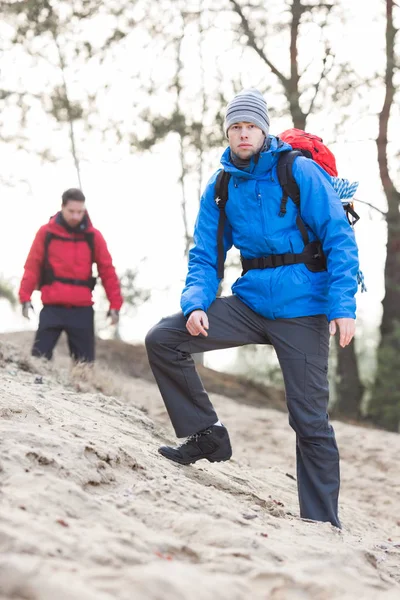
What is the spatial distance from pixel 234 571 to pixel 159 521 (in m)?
0.50

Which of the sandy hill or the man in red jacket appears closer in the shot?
the sandy hill

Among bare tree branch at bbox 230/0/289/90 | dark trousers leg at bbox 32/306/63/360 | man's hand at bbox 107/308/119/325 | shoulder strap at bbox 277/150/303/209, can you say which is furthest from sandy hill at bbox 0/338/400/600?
bare tree branch at bbox 230/0/289/90

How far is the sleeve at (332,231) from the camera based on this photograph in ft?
13.4

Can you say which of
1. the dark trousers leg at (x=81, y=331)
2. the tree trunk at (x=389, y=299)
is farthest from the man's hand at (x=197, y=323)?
the tree trunk at (x=389, y=299)

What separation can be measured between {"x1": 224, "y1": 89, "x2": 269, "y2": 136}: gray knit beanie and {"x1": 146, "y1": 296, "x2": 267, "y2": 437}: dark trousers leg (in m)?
1.01

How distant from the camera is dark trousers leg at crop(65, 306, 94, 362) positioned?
26.6ft

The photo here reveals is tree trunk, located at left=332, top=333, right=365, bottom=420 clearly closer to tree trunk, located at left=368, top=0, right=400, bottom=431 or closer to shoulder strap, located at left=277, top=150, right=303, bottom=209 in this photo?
tree trunk, located at left=368, top=0, right=400, bottom=431

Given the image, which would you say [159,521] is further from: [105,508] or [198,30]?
[198,30]

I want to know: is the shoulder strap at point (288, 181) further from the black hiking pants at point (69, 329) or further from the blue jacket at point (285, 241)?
the black hiking pants at point (69, 329)

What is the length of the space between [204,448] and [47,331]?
403 cm

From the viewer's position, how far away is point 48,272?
8.01 m

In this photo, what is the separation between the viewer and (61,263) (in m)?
8.03

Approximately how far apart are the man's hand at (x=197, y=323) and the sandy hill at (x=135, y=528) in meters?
0.74

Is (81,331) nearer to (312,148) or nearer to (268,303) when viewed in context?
(268,303)
